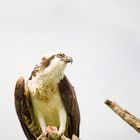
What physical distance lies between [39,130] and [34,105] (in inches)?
14.1

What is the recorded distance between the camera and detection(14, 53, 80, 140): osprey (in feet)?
28.3

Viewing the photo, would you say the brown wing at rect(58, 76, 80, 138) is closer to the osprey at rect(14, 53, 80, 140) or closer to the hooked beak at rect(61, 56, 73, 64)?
the osprey at rect(14, 53, 80, 140)

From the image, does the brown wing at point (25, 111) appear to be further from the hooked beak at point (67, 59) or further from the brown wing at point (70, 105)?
the hooked beak at point (67, 59)

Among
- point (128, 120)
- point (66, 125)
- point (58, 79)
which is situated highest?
point (58, 79)

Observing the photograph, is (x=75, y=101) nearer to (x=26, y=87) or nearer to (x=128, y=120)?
(x=26, y=87)

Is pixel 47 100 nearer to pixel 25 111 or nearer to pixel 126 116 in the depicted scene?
pixel 25 111

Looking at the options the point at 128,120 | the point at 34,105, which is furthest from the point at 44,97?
the point at 128,120

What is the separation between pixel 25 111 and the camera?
8.80 metres

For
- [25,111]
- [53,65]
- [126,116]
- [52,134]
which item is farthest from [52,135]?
[126,116]

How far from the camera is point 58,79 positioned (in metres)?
8.69

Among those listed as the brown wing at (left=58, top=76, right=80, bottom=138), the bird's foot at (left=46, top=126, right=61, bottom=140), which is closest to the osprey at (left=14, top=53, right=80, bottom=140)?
the brown wing at (left=58, top=76, right=80, bottom=138)

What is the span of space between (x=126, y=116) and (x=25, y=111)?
2.64 metres

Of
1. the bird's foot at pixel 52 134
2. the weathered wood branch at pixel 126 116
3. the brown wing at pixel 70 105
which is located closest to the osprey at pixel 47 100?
the brown wing at pixel 70 105

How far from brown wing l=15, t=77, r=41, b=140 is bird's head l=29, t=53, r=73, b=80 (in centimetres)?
32
